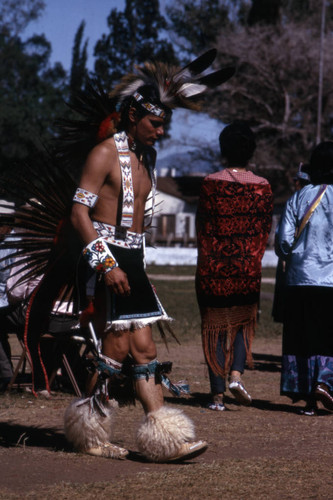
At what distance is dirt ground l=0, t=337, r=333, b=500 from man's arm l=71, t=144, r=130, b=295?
97 cm

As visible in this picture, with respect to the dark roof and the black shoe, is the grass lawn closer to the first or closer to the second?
the black shoe

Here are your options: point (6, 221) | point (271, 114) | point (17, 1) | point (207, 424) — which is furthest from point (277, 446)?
point (17, 1)

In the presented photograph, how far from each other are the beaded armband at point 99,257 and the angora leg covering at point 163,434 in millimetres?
821

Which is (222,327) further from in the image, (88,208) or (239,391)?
(88,208)

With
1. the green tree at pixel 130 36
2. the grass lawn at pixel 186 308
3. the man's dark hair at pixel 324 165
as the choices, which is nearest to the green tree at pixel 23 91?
the green tree at pixel 130 36

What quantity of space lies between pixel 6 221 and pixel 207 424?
6.42 ft

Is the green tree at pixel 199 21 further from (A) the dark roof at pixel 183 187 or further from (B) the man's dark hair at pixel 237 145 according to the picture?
(B) the man's dark hair at pixel 237 145

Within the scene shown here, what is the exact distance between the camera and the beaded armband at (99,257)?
15.2 feet

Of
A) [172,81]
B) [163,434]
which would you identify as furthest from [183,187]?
[163,434]

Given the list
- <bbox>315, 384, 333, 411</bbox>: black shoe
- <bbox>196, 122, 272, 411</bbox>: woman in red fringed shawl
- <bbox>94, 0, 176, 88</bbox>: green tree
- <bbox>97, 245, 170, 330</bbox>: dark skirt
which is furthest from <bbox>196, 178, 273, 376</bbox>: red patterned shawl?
<bbox>94, 0, 176, 88</bbox>: green tree

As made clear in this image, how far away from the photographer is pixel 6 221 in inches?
209

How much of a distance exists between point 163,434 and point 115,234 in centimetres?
110

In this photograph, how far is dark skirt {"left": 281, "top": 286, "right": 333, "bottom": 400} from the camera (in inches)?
258

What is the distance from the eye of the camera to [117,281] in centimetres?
462
